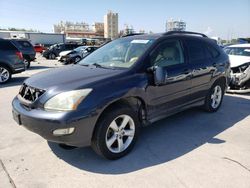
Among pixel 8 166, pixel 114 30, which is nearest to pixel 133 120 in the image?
pixel 8 166

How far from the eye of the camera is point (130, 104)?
3.65 meters

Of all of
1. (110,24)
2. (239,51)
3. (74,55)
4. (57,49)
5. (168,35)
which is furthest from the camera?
(110,24)

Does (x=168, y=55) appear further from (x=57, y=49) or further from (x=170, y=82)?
(x=57, y=49)

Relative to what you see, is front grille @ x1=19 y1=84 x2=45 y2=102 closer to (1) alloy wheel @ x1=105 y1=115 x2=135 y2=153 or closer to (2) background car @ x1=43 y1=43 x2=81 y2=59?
(1) alloy wheel @ x1=105 y1=115 x2=135 y2=153

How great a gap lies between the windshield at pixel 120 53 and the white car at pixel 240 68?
14.8 ft

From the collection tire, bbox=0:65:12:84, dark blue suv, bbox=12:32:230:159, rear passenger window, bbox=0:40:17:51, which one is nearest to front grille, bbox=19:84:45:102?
dark blue suv, bbox=12:32:230:159

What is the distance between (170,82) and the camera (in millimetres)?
4145

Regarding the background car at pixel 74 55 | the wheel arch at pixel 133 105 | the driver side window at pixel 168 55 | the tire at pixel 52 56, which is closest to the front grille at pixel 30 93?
the wheel arch at pixel 133 105

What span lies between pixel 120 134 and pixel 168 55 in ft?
5.21

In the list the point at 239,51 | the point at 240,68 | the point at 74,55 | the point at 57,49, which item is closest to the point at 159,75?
the point at 240,68

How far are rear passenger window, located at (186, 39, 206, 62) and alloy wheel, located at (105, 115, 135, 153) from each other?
1871 mm

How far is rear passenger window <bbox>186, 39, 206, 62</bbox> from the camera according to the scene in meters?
4.75

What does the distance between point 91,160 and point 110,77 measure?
1.17 metres

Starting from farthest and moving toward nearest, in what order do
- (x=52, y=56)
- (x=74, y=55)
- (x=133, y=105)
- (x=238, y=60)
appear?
(x=52, y=56) → (x=74, y=55) → (x=238, y=60) → (x=133, y=105)
